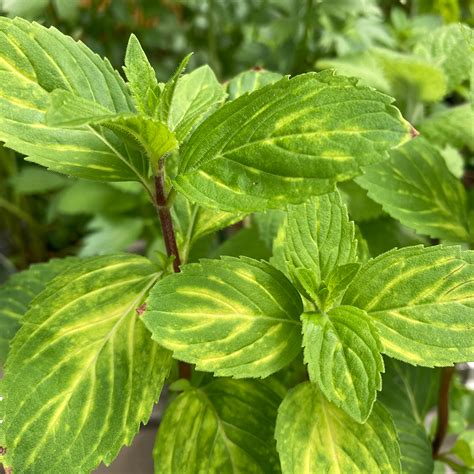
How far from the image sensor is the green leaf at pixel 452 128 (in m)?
0.65

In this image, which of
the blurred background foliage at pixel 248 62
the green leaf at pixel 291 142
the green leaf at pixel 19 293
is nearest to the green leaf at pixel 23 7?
the blurred background foliage at pixel 248 62

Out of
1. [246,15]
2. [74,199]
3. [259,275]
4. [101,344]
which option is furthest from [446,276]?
[246,15]

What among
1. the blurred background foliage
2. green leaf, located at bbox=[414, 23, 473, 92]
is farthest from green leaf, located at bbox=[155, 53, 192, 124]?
green leaf, located at bbox=[414, 23, 473, 92]

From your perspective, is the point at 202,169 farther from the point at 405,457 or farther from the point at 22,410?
the point at 405,457

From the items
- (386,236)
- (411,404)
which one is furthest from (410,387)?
(386,236)

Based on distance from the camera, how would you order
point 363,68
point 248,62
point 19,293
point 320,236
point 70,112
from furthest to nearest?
point 248,62, point 363,68, point 19,293, point 320,236, point 70,112

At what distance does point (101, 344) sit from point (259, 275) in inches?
4.4

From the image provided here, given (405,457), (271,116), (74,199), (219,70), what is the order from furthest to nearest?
(219,70) → (74,199) → (405,457) → (271,116)

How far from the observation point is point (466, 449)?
54 centimetres

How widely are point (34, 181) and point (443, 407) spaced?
679 mm

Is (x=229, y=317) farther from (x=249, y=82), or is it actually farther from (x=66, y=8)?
(x=66, y=8)

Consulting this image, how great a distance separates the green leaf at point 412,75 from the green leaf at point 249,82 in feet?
0.70

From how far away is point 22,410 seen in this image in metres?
0.37

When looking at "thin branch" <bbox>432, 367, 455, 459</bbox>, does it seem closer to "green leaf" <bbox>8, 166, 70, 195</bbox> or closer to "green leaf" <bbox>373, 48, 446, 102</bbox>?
"green leaf" <bbox>373, 48, 446, 102</bbox>
